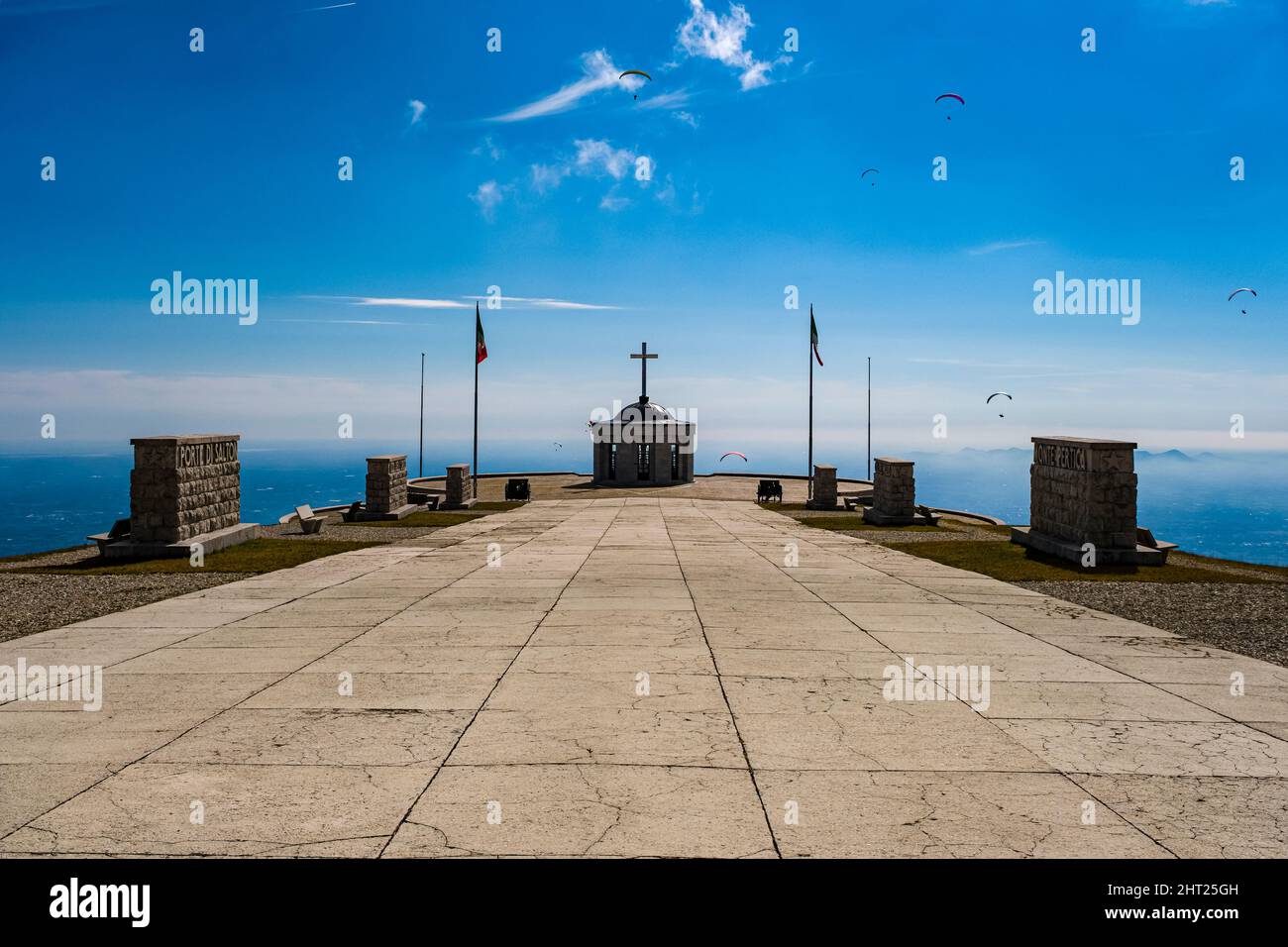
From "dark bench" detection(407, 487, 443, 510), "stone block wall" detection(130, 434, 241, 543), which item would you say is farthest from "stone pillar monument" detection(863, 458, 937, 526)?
"stone block wall" detection(130, 434, 241, 543)

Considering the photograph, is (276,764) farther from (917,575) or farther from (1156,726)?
(917,575)

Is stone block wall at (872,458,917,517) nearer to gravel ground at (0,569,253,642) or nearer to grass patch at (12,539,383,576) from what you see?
grass patch at (12,539,383,576)

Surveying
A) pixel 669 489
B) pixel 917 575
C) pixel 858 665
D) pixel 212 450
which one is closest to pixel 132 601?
pixel 212 450

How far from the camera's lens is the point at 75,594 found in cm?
1283

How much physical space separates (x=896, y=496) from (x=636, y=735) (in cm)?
2016

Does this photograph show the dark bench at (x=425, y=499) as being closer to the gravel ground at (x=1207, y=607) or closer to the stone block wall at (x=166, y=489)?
the stone block wall at (x=166, y=489)

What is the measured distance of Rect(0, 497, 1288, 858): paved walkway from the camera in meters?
4.45

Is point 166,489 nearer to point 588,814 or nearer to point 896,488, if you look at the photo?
point 588,814

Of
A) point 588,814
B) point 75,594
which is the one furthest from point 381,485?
point 588,814

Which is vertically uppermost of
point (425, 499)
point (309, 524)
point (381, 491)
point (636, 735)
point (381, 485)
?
point (381, 485)

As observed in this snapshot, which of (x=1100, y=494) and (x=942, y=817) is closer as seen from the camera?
(x=942, y=817)

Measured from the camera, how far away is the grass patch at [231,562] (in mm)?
15383

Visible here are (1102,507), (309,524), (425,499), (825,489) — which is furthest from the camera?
(425,499)

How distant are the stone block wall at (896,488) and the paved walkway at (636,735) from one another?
1267 centimetres
